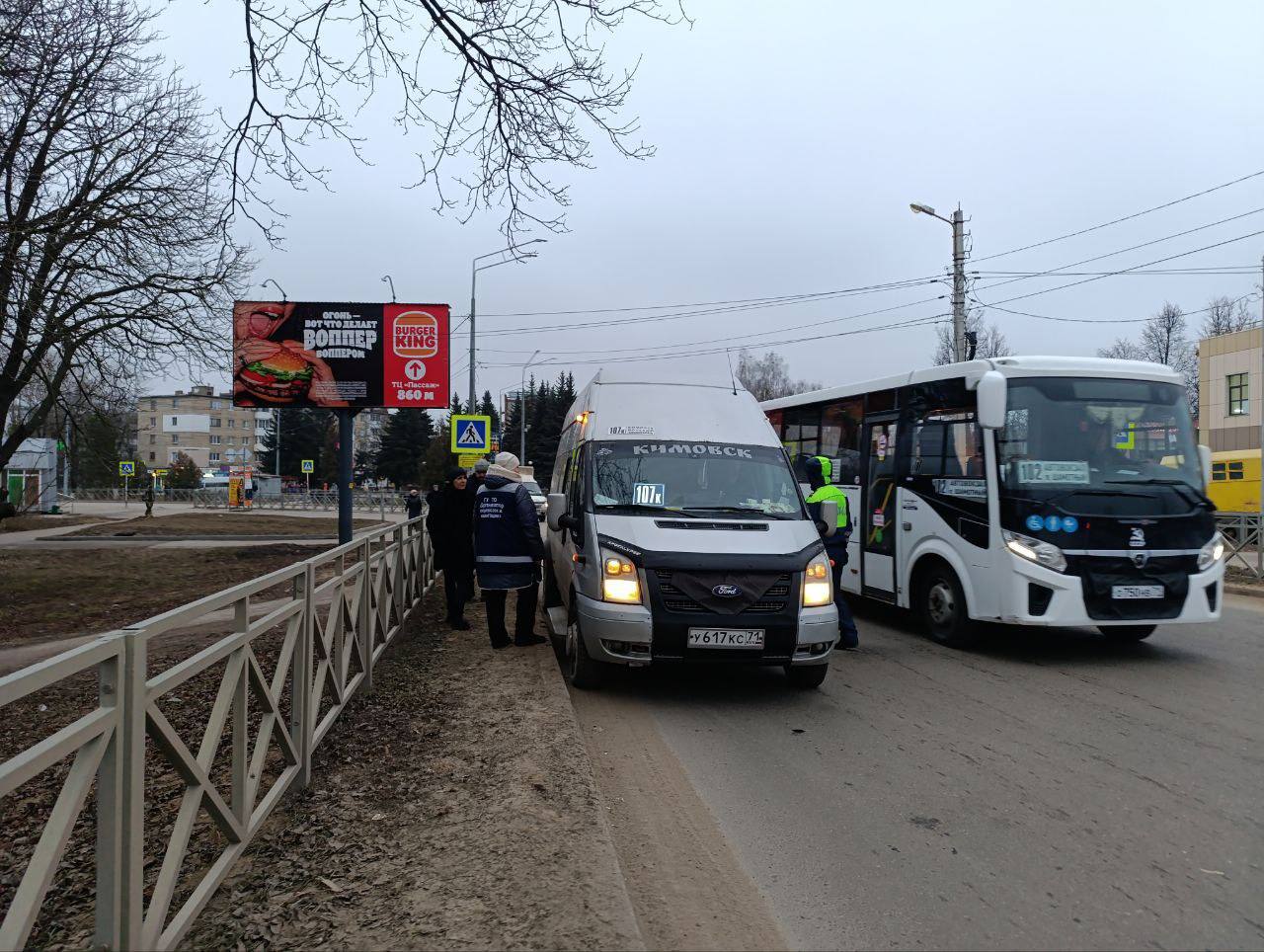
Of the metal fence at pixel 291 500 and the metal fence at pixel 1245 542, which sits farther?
the metal fence at pixel 291 500

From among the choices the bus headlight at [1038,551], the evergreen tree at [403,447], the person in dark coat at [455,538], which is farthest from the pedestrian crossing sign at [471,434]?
the evergreen tree at [403,447]

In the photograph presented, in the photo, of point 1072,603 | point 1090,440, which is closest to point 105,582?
point 1072,603

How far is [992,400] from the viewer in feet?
26.1

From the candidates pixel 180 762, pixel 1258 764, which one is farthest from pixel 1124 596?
pixel 180 762

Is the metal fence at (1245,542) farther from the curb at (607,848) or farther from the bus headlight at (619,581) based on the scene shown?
the curb at (607,848)

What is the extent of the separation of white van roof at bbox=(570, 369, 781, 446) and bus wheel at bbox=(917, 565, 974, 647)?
2539 mm

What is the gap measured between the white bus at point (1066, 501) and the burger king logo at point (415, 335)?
1292cm

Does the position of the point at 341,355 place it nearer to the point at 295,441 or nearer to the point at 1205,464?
the point at 1205,464

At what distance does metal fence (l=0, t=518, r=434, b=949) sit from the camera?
229 cm

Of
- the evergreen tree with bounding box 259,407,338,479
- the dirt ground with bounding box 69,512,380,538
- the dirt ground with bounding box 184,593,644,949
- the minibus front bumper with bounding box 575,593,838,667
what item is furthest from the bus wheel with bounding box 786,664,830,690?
the evergreen tree with bounding box 259,407,338,479

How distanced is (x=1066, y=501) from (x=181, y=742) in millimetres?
7366

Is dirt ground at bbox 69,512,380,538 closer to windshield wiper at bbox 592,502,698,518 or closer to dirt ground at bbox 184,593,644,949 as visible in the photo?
windshield wiper at bbox 592,502,698,518

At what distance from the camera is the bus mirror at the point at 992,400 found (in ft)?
26.0

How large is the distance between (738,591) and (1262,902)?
11.1 ft
